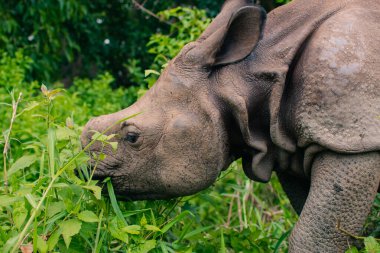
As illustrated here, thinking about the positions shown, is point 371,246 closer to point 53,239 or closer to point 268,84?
point 268,84

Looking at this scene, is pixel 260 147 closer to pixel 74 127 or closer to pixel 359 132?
pixel 359 132

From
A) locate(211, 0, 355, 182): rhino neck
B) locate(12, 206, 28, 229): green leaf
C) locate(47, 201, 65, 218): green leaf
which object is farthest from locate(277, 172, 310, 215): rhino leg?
locate(12, 206, 28, 229): green leaf

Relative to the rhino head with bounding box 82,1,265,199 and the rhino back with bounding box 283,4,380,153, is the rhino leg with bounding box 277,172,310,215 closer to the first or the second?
the rhino head with bounding box 82,1,265,199

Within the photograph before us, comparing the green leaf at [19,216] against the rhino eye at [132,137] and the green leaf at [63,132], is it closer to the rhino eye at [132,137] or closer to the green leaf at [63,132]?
the green leaf at [63,132]

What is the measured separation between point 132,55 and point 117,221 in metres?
5.76

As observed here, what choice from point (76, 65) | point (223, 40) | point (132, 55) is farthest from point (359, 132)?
point (76, 65)

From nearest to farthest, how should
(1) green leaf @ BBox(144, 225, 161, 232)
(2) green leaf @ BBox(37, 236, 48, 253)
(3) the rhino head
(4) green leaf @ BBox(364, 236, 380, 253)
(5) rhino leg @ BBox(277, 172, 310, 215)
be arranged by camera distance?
(2) green leaf @ BBox(37, 236, 48, 253)
(4) green leaf @ BBox(364, 236, 380, 253)
(1) green leaf @ BBox(144, 225, 161, 232)
(3) the rhino head
(5) rhino leg @ BBox(277, 172, 310, 215)

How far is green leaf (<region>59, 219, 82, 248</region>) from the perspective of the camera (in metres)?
3.10

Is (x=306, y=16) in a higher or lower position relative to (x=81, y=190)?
higher

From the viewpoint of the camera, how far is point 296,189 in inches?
161

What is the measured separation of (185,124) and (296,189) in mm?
858

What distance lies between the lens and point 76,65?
9.91m

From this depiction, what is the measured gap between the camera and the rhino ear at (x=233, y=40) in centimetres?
352

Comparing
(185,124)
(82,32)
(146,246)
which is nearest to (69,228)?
(146,246)
